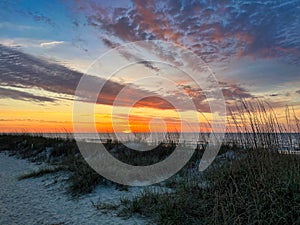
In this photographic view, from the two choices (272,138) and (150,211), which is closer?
(150,211)

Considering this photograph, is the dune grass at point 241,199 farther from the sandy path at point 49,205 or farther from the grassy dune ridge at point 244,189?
the sandy path at point 49,205

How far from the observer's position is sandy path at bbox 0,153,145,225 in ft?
17.5

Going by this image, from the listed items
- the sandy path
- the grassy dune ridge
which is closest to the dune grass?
the grassy dune ridge

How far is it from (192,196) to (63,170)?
5.30 metres

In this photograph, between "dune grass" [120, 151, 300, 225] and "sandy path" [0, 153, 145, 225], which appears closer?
"dune grass" [120, 151, 300, 225]

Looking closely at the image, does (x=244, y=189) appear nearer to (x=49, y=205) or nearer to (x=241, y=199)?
(x=241, y=199)

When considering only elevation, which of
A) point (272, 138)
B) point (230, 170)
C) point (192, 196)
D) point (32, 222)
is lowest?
point (32, 222)

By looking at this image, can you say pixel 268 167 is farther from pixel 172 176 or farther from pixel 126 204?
pixel 172 176

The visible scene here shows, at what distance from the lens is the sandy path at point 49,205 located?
17.5 ft

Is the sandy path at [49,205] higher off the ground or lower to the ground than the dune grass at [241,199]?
lower

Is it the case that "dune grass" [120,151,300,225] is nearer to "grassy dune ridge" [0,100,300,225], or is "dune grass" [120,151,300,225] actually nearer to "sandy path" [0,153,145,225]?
"grassy dune ridge" [0,100,300,225]

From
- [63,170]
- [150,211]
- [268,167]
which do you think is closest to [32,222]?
[150,211]

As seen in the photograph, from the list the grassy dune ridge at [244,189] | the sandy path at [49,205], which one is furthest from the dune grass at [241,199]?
the sandy path at [49,205]

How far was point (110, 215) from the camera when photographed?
532 centimetres
